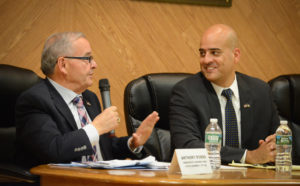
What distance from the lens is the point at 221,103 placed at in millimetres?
3113

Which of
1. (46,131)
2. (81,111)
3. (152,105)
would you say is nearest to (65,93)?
(81,111)

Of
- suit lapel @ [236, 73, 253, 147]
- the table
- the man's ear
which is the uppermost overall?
the man's ear

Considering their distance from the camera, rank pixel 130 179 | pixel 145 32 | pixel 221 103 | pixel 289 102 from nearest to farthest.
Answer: pixel 130 179
pixel 221 103
pixel 289 102
pixel 145 32

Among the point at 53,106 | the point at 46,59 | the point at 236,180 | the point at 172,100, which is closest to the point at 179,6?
the point at 172,100

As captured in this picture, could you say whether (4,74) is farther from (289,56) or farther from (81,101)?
(289,56)

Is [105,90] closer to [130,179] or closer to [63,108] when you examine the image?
[63,108]

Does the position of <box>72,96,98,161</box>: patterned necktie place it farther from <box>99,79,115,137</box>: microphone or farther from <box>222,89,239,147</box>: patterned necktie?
<box>222,89,239,147</box>: patterned necktie

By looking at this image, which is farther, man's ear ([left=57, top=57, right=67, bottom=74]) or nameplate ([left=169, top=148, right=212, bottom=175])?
man's ear ([left=57, top=57, right=67, bottom=74])

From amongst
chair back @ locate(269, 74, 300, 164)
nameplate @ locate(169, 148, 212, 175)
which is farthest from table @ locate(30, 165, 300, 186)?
chair back @ locate(269, 74, 300, 164)

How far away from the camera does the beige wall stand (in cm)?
331

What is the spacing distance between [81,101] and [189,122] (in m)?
0.73

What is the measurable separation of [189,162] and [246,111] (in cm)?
141

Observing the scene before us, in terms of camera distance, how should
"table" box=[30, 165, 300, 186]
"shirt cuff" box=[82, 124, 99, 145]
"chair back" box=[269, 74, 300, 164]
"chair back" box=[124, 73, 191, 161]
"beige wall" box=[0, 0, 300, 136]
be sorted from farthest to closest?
"chair back" box=[269, 74, 300, 164] < "beige wall" box=[0, 0, 300, 136] < "chair back" box=[124, 73, 191, 161] < "shirt cuff" box=[82, 124, 99, 145] < "table" box=[30, 165, 300, 186]

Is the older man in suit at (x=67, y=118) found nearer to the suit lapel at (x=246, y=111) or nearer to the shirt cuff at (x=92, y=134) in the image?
the shirt cuff at (x=92, y=134)
